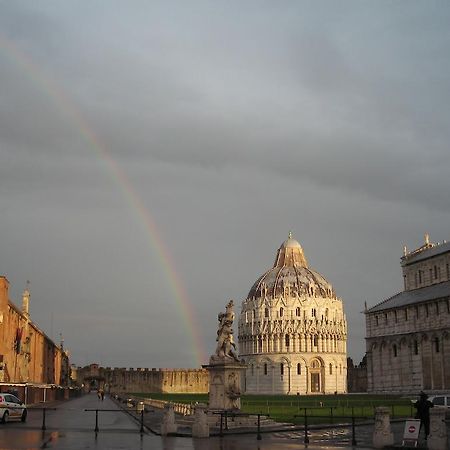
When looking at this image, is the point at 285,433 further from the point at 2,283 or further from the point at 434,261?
the point at 434,261

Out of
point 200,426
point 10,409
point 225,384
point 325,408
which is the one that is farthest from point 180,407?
point 200,426

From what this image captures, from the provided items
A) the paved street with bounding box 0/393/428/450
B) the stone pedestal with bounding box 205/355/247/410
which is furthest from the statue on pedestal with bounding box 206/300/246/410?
the paved street with bounding box 0/393/428/450

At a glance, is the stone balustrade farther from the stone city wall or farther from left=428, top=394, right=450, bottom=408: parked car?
the stone city wall

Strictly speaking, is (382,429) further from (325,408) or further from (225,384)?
(325,408)

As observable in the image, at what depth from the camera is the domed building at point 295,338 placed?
6280 inches

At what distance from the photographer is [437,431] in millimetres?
21656

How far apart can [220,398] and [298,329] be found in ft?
424

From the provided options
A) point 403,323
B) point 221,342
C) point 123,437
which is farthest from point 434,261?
point 123,437

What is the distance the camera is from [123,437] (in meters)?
26.4

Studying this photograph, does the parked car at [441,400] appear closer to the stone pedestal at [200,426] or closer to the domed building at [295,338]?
the stone pedestal at [200,426]

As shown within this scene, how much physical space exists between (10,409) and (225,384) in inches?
442

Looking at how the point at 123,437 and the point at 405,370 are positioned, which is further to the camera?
the point at 405,370

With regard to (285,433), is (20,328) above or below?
above

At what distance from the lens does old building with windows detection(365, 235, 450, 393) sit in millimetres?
84062
